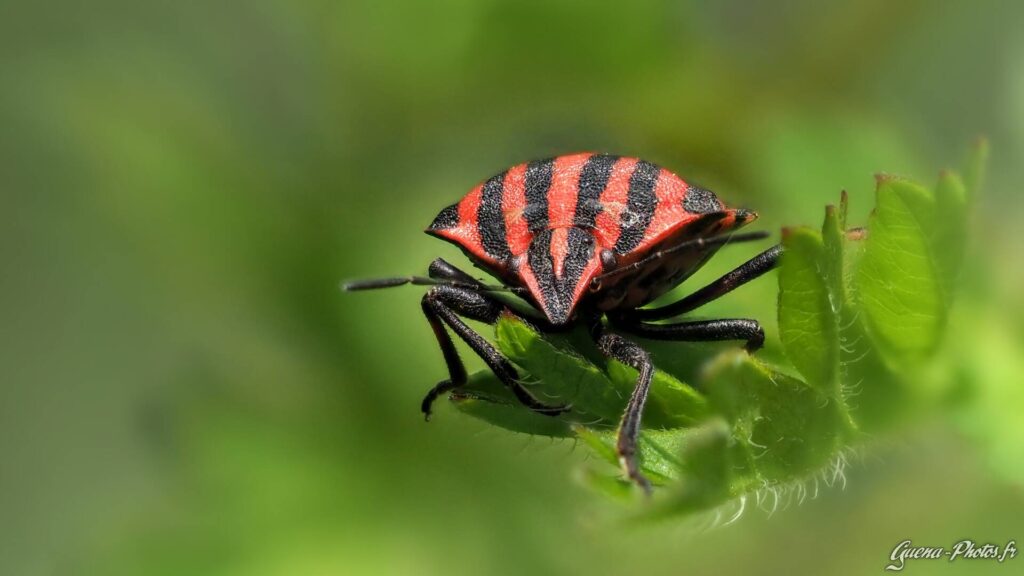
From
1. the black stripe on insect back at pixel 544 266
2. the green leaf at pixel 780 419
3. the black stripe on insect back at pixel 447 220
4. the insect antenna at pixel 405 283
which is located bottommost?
the green leaf at pixel 780 419

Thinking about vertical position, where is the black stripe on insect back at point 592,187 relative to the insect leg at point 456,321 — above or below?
above

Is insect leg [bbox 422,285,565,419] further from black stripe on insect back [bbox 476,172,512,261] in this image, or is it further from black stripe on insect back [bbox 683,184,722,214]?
black stripe on insect back [bbox 683,184,722,214]

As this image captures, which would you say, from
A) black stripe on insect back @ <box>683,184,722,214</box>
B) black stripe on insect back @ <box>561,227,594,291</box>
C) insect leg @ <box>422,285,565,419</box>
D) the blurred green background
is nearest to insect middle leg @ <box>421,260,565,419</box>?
insect leg @ <box>422,285,565,419</box>

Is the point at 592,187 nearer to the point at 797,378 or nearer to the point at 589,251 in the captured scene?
the point at 589,251

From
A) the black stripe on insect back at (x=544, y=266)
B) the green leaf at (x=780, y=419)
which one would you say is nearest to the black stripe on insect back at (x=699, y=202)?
the black stripe on insect back at (x=544, y=266)

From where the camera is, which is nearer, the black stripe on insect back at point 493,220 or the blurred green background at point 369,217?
the black stripe on insect back at point 493,220

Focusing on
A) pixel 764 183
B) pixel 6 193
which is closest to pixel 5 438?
pixel 6 193

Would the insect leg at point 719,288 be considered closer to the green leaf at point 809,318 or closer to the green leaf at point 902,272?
the green leaf at point 902,272

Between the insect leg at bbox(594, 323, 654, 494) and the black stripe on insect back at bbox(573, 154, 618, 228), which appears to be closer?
the insect leg at bbox(594, 323, 654, 494)
